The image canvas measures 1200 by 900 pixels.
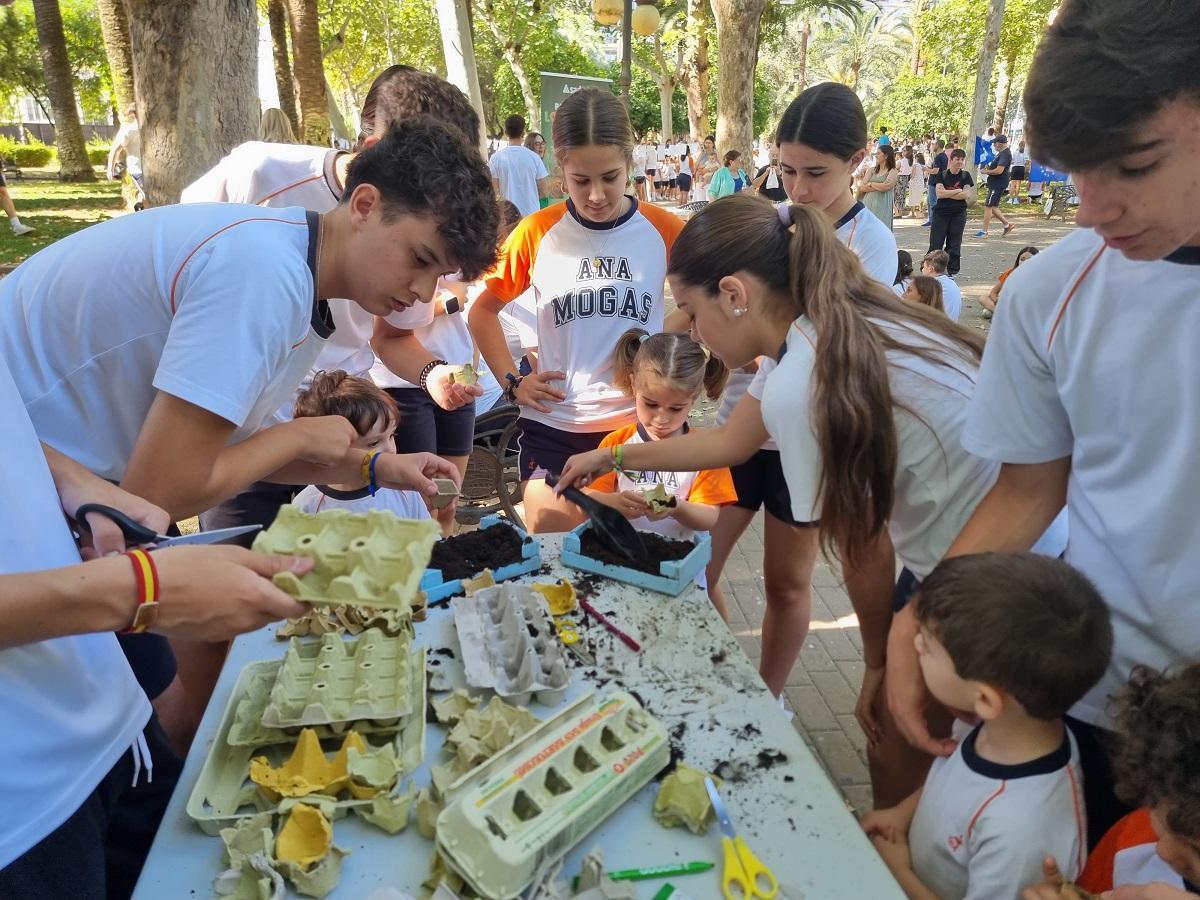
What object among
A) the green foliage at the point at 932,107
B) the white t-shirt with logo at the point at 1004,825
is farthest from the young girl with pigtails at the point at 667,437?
the green foliage at the point at 932,107

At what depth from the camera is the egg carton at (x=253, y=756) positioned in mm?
1358

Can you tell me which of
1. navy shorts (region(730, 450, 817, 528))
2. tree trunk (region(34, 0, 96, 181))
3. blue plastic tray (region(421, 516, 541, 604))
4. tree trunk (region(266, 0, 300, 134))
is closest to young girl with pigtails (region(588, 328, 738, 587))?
navy shorts (region(730, 450, 817, 528))

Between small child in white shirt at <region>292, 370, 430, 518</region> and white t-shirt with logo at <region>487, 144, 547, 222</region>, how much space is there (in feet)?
14.5

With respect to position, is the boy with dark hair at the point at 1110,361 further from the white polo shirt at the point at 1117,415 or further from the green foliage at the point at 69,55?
the green foliage at the point at 69,55

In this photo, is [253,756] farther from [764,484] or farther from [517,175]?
[517,175]

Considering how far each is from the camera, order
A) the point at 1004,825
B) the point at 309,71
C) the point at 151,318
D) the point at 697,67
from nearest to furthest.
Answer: the point at 1004,825 < the point at 151,318 < the point at 309,71 < the point at 697,67

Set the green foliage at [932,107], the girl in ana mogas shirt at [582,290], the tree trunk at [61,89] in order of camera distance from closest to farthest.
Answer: the girl in ana mogas shirt at [582,290] → the tree trunk at [61,89] → the green foliage at [932,107]

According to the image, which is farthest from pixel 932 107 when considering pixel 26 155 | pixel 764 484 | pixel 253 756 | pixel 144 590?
pixel 144 590

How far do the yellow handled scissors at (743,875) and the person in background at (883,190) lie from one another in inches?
394

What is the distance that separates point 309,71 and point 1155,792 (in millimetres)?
14693

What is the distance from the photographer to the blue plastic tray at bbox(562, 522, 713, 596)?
6.98 feet

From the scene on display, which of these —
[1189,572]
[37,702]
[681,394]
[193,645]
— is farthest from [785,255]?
[193,645]

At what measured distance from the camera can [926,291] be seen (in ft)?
15.9

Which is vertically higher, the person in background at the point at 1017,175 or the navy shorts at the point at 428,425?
the person in background at the point at 1017,175
